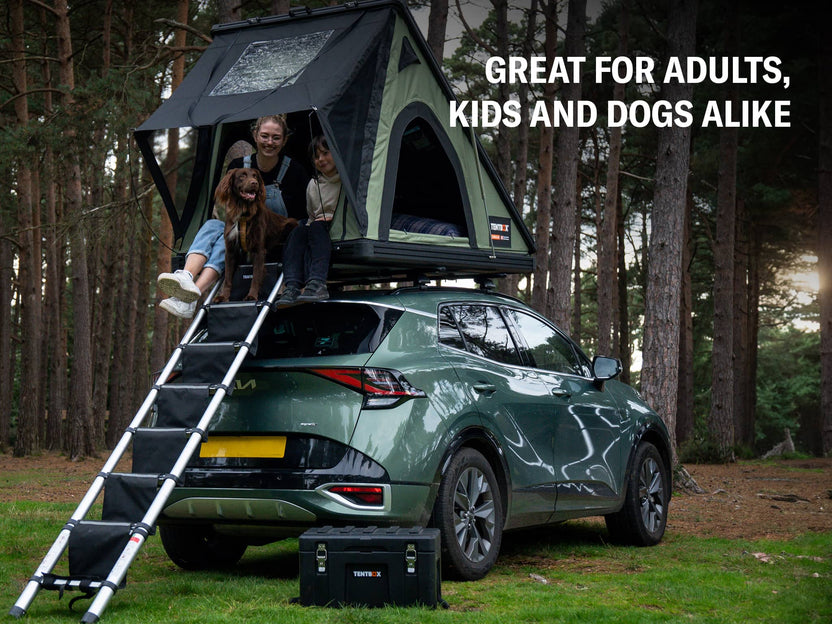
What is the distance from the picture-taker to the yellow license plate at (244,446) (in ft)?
18.9

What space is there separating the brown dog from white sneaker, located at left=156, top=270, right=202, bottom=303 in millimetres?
241

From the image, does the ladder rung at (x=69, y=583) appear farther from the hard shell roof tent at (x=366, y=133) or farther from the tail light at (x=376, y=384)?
the hard shell roof tent at (x=366, y=133)

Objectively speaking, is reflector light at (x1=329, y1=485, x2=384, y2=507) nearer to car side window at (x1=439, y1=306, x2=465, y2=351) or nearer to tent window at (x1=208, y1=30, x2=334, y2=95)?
car side window at (x1=439, y1=306, x2=465, y2=351)

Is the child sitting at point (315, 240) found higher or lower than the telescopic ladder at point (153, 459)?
higher

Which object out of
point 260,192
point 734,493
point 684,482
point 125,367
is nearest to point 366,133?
point 260,192

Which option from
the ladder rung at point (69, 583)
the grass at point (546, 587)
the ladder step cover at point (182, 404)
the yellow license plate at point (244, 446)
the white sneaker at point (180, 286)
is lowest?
the grass at point (546, 587)

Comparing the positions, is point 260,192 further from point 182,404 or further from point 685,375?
point 685,375

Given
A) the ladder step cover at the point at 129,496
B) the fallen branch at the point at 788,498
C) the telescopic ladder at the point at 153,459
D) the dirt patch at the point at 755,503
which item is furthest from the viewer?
the fallen branch at the point at 788,498

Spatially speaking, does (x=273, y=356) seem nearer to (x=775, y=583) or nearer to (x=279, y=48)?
(x=279, y=48)

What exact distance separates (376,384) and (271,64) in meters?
2.92

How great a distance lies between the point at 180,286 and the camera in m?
6.39

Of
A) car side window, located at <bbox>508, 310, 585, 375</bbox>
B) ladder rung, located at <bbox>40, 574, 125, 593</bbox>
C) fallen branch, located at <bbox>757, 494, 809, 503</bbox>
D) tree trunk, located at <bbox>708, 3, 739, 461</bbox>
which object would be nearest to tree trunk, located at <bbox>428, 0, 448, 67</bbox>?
fallen branch, located at <bbox>757, 494, 809, 503</bbox>

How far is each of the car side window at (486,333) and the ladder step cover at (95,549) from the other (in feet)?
8.24

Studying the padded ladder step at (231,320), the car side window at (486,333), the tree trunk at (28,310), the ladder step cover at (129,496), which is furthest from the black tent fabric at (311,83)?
the tree trunk at (28,310)
